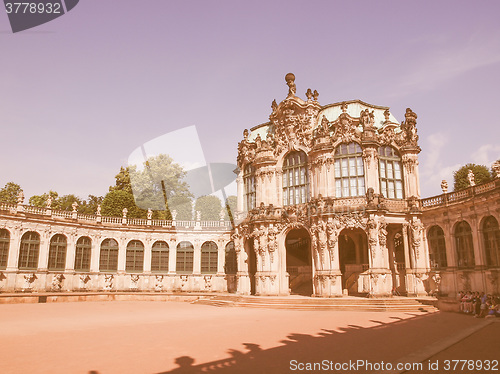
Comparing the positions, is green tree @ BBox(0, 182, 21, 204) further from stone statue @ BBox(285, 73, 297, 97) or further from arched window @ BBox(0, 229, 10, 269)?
stone statue @ BBox(285, 73, 297, 97)

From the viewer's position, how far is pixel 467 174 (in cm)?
5050

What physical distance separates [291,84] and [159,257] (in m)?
25.5

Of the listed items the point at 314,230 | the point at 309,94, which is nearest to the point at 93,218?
the point at 314,230

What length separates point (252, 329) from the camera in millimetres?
17672

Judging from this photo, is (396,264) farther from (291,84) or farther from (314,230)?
(291,84)

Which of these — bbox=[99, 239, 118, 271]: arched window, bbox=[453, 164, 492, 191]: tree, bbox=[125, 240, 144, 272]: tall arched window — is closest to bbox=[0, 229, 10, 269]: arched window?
bbox=[99, 239, 118, 271]: arched window

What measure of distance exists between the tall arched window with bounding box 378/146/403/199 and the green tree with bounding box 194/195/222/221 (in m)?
35.6

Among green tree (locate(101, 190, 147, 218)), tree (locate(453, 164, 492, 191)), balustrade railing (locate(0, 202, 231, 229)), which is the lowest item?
balustrade railing (locate(0, 202, 231, 229))

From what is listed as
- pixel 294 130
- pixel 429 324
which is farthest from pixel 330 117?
pixel 429 324

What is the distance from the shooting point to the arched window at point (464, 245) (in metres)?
29.4

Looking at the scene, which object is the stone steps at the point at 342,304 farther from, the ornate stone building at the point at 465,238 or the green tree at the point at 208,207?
the green tree at the point at 208,207

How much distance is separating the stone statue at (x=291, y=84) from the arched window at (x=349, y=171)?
26.4 feet

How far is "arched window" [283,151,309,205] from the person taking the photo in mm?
37062

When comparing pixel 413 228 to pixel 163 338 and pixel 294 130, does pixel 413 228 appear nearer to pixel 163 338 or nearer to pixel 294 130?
pixel 294 130
